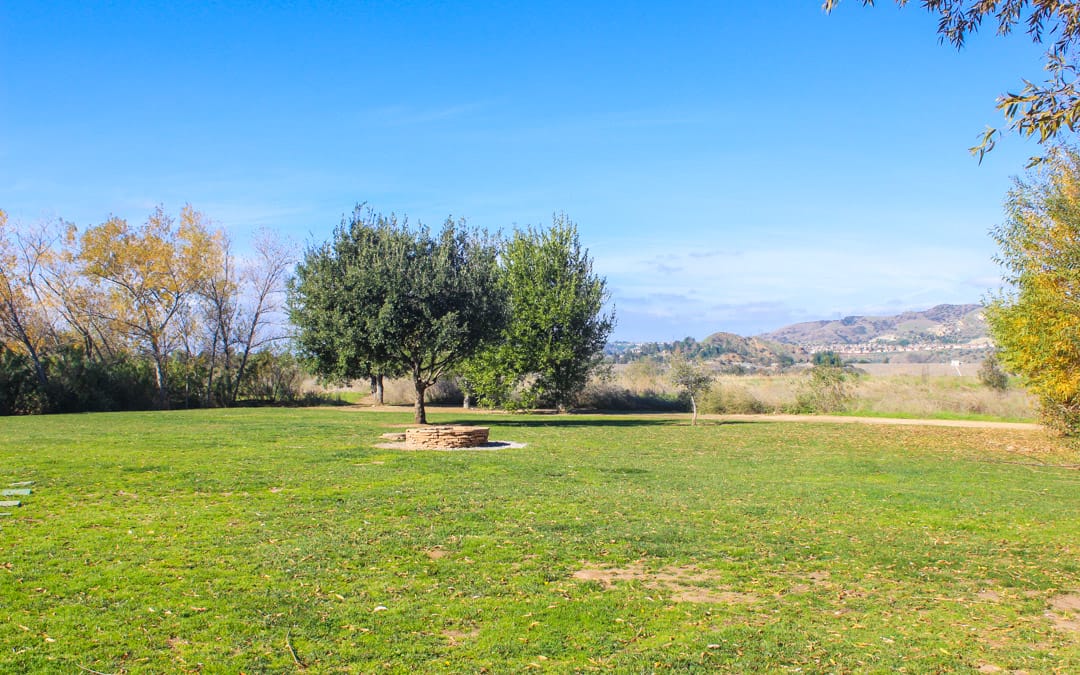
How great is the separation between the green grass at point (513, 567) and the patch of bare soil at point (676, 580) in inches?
1.7

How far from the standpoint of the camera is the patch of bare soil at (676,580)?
714 centimetres

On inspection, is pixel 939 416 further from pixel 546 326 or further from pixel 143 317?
pixel 143 317

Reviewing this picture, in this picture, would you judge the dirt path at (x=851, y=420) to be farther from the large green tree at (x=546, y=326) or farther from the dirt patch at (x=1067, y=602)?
the dirt patch at (x=1067, y=602)

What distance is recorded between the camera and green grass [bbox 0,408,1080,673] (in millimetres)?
5621

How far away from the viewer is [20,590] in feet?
21.4

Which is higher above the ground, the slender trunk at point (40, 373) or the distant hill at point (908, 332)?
the distant hill at point (908, 332)

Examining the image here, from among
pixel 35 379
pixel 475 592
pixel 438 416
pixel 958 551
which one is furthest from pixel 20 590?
pixel 35 379

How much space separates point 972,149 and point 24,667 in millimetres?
7692

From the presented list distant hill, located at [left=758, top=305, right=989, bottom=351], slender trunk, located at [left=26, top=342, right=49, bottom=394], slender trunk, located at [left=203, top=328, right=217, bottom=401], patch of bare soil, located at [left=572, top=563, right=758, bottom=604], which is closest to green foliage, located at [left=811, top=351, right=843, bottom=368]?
slender trunk, located at [left=203, top=328, right=217, bottom=401]

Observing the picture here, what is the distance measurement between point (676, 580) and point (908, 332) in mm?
183719

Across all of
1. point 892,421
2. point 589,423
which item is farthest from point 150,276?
point 892,421

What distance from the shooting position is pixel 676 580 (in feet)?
25.2

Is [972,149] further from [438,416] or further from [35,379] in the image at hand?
[35,379]

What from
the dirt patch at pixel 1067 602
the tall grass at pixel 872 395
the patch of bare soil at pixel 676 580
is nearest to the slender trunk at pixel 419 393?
the tall grass at pixel 872 395
